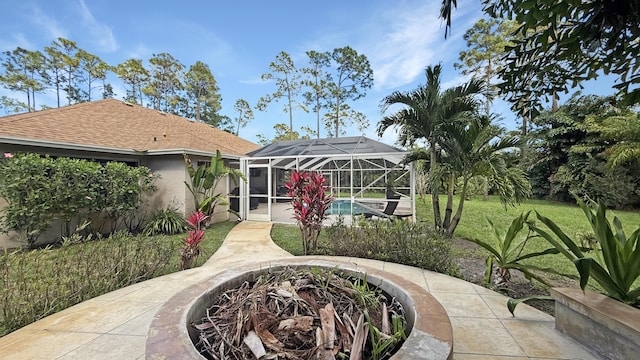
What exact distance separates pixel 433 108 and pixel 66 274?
781 centimetres

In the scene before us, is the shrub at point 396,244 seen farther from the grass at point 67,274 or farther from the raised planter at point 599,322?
the grass at point 67,274

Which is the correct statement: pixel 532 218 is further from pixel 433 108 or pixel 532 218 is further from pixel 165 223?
pixel 165 223

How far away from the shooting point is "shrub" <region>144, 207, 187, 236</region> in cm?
838

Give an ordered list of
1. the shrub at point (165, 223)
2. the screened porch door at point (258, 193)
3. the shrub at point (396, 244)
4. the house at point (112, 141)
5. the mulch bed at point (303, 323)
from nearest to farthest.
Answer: the mulch bed at point (303, 323), the shrub at point (396, 244), the house at point (112, 141), the shrub at point (165, 223), the screened porch door at point (258, 193)

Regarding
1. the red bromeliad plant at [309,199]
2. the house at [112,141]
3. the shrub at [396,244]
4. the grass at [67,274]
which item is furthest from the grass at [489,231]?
the house at [112,141]

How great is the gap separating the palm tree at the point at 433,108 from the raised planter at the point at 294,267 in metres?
4.18

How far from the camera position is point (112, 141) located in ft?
29.1

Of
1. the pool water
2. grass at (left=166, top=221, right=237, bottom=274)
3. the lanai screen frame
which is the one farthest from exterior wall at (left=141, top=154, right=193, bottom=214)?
the pool water

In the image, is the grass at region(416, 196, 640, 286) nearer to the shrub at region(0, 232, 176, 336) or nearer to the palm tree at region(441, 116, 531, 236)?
the palm tree at region(441, 116, 531, 236)

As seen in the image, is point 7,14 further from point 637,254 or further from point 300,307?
point 637,254

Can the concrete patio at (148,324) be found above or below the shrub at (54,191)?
below

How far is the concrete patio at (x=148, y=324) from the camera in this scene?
8.18 ft

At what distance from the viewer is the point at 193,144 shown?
405 inches

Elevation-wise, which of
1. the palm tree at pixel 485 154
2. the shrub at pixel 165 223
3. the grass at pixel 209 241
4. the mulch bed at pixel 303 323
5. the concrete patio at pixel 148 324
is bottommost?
the grass at pixel 209 241
